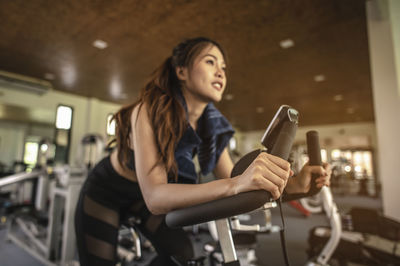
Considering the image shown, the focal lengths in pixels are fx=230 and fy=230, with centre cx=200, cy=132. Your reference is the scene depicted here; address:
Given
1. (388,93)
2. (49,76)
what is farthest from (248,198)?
(49,76)

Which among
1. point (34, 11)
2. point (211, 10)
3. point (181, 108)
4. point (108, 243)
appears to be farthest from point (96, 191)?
point (34, 11)

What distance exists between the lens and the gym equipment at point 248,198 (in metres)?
0.37

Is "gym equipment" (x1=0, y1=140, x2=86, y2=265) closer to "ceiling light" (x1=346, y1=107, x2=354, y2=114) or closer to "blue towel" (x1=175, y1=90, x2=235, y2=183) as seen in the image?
"blue towel" (x1=175, y1=90, x2=235, y2=183)

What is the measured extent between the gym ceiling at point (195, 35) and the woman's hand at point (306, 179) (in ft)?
4.08

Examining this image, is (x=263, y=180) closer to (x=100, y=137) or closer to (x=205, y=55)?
(x=205, y=55)

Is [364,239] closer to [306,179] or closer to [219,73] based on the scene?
[306,179]

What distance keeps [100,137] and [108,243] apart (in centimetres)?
222

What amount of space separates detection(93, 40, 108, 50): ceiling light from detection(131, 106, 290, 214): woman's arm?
383cm

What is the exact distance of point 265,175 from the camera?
37cm

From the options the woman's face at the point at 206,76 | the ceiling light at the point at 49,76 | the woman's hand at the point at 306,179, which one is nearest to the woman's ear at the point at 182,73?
the woman's face at the point at 206,76

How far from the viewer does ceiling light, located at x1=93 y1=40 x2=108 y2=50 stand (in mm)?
3841

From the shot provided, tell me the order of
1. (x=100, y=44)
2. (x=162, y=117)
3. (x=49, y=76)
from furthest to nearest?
(x=49, y=76), (x=100, y=44), (x=162, y=117)

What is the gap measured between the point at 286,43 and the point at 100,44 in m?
3.12

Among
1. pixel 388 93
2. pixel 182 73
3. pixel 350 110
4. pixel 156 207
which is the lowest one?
pixel 156 207
